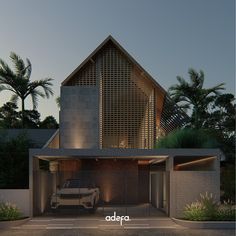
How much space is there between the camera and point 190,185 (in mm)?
18172

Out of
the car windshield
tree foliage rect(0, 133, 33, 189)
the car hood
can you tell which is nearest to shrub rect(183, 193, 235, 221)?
the car hood

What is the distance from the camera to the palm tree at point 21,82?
36.4 metres

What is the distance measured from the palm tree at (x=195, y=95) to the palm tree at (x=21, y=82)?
10.6 metres

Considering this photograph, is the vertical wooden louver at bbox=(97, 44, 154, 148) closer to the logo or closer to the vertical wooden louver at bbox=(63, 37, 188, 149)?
the vertical wooden louver at bbox=(63, 37, 188, 149)

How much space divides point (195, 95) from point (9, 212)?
23860mm

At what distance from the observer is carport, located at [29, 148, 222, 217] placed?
1811 cm

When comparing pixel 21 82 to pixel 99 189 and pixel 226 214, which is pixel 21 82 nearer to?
pixel 99 189

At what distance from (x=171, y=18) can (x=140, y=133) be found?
7975 millimetres

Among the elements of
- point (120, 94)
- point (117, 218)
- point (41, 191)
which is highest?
point (120, 94)

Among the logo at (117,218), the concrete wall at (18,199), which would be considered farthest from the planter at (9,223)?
the logo at (117,218)

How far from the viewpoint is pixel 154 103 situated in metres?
27.6

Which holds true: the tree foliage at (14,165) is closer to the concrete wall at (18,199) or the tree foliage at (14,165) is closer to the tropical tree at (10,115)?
the concrete wall at (18,199)

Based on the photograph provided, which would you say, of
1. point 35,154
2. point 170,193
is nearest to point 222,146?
point 170,193

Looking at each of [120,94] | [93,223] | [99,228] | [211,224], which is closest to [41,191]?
[93,223]
